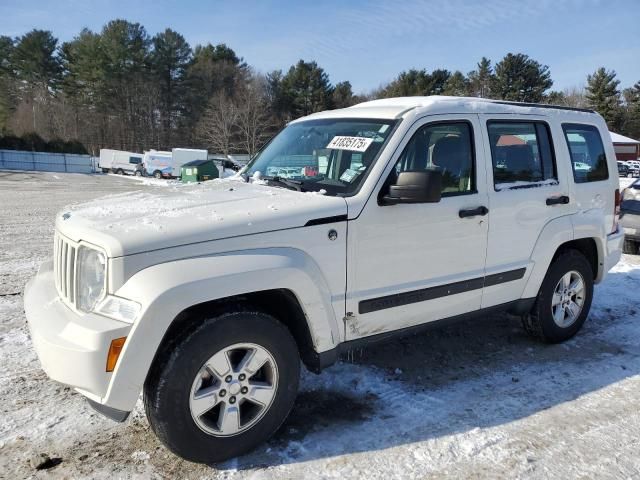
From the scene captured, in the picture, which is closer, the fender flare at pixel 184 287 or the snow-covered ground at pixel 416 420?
the fender flare at pixel 184 287

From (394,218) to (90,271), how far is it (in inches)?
72.2

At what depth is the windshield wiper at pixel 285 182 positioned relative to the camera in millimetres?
3496

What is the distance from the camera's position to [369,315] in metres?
3.36

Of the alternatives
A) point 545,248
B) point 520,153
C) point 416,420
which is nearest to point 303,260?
point 416,420

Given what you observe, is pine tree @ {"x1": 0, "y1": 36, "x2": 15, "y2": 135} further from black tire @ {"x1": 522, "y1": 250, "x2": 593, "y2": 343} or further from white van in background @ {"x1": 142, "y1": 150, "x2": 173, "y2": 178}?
black tire @ {"x1": 522, "y1": 250, "x2": 593, "y2": 343}

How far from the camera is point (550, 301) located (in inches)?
180

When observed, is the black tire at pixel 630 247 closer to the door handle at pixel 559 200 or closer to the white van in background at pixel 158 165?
the door handle at pixel 559 200

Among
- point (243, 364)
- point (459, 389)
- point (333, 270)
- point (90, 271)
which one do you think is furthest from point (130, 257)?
point (459, 389)

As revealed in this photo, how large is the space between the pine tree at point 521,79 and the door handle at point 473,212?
71.0 m

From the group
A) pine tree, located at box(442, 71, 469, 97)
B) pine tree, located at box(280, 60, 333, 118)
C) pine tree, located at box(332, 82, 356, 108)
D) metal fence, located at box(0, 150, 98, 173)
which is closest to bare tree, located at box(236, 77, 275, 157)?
pine tree, located at box(280, 60, 333, 118)

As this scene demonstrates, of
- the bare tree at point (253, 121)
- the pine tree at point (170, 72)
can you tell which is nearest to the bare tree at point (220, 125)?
the bare tree at point (253, 121)

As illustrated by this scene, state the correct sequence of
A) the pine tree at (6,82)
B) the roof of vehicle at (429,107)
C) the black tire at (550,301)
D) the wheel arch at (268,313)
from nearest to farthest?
1. the wheel arch at (268,313)
2. the roof of vehicle at (429,107)
3. the black tire at (550,301)
4. the pine tree at (6,82)

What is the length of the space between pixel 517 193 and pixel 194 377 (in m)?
2.83

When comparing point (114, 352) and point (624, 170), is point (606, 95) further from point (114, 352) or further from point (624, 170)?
point (114, 352)
